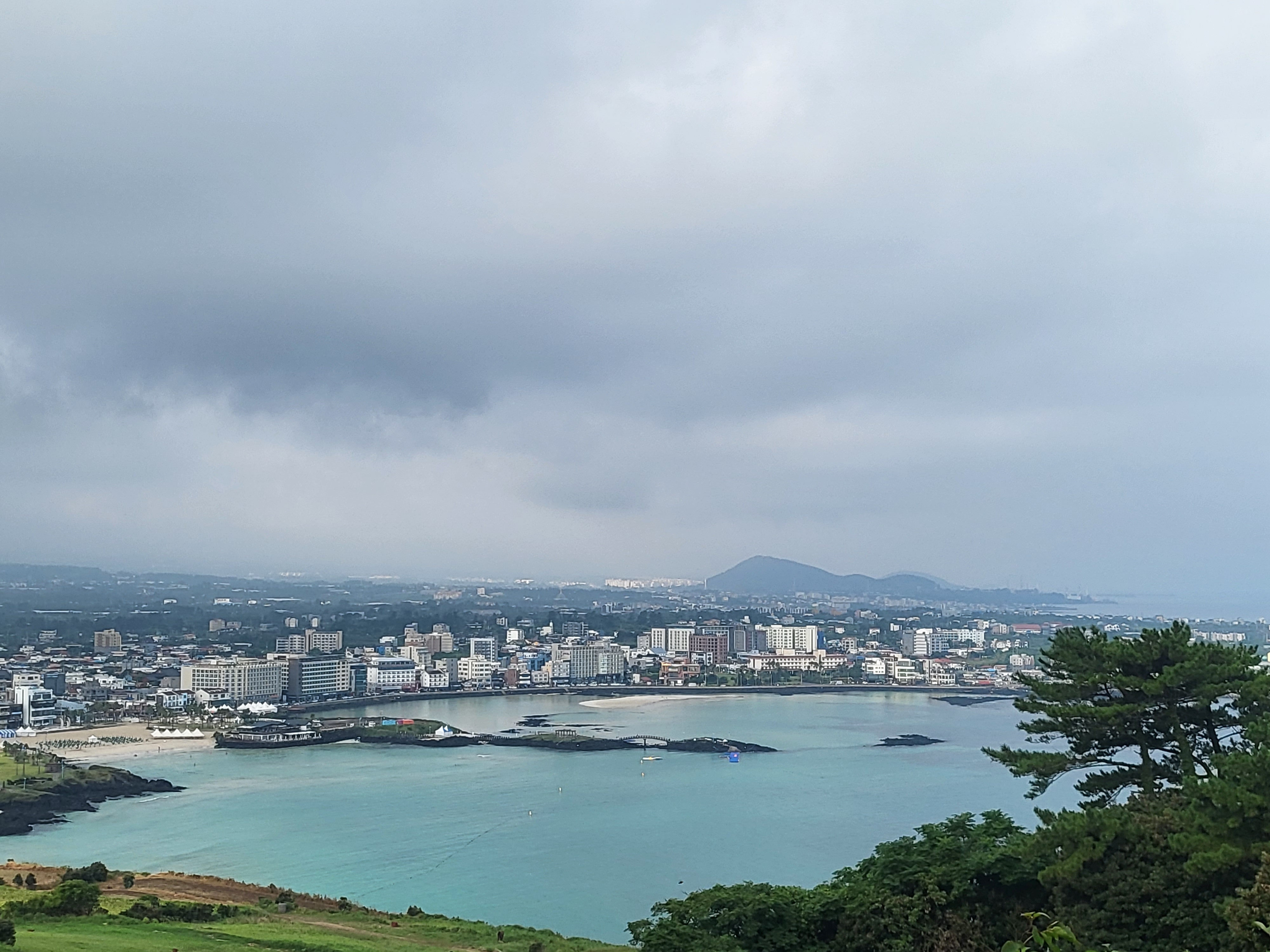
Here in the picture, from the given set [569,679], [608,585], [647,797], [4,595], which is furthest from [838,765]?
[608,585]

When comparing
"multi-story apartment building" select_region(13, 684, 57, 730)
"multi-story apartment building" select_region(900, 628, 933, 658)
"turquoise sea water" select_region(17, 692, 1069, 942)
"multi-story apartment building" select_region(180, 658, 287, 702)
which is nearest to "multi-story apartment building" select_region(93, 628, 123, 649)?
"multi-story apartment building" select_region(180, 658, 287, 702)

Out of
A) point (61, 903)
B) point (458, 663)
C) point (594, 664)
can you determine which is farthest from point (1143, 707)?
point (594, 664)

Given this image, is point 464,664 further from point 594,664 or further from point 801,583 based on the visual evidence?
point 801,583

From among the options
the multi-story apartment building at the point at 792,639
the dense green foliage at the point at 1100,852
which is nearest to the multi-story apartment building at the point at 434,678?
the multi-story apartment building at the point at 792,639

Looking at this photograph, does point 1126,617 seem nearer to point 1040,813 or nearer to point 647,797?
point 647,797

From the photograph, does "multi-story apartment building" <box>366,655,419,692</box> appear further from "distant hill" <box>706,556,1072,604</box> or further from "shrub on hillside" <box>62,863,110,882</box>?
"distant hill" <box>706,556,1072,604</box>

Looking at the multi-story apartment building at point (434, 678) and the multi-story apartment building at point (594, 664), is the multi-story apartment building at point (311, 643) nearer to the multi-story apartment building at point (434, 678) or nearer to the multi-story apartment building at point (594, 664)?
the multi-story apartment building at point (434, 678)
